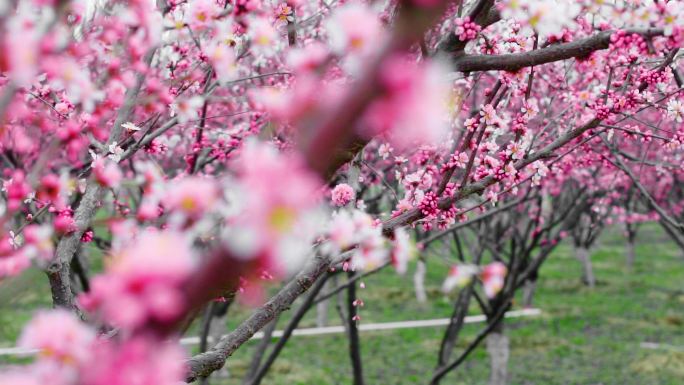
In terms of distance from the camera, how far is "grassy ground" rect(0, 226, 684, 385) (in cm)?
1169

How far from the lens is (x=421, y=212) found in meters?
3.44

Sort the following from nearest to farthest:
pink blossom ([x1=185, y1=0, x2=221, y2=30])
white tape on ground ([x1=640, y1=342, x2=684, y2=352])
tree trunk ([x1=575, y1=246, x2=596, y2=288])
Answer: pink blossom ([x1=185, y1=0, x2=221, y2=30])
white tape on ground ([x1=640, y1=342, x2=684, y2=352])
tree trunk ([x1=575, y1=246, x2=596, y2=288])

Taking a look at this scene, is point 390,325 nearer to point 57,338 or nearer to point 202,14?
point 202,14

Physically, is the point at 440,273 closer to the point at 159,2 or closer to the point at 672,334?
the point at 672,334

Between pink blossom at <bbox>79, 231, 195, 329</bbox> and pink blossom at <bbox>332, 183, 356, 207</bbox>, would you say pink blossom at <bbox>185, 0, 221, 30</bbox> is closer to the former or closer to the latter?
pink blossom at <bbox>332, 183, 356, 207</bbox>

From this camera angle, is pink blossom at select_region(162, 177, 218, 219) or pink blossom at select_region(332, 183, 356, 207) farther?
pink blossom at select_region(332, 183, 356, 207)

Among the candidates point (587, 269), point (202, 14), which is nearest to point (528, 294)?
point (587, 269)

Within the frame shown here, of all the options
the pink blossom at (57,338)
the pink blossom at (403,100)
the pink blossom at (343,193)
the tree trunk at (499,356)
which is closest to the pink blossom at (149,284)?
the pink blossom at (57,338)

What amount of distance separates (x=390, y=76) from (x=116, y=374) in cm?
50

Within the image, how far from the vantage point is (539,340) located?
14.0 m

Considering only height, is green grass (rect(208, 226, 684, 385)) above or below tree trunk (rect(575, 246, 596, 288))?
below

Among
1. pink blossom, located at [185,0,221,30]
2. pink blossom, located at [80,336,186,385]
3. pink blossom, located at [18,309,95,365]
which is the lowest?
pink blossom, located at [80,336,186,385]

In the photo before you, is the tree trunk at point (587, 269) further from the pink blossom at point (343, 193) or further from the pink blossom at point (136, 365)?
the pink blossom at point (136, 365)

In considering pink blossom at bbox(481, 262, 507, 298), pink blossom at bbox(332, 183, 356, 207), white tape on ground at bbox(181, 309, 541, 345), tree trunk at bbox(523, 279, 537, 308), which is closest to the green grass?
white tape on ground at bbox(181, 309, 541, 345)
